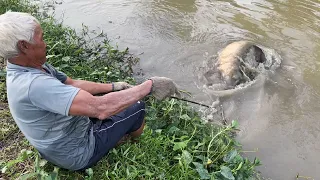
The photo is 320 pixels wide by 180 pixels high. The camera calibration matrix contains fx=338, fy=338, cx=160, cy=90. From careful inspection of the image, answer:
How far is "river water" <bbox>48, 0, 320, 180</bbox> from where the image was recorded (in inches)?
179

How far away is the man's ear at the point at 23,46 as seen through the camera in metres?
2.30

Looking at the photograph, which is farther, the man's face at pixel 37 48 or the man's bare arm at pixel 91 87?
the man's bare arm at pixel 91 87

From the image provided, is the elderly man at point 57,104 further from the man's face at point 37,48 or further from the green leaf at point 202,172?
the green leaf at point 202,172

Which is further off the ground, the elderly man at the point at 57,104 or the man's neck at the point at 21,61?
the man's neck at the point at 21,61

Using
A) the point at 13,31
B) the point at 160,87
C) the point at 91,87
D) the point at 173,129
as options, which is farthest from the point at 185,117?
the point at 13,31

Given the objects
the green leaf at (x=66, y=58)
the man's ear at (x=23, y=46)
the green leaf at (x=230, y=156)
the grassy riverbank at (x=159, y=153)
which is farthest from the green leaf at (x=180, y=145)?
the green leaf at (x=66, y=58)

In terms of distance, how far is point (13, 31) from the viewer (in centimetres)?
225

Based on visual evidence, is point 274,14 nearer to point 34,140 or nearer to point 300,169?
point 300,169

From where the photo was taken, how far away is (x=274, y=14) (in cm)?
785

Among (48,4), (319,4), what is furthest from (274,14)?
(48,4)

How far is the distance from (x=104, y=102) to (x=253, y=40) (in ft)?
16.7

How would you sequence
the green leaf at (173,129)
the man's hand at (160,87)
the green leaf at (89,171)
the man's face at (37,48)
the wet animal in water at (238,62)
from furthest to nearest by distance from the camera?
the wet animal in water at (238,62) → the green leaf at (173,129) → the green leaf at (89,171) → the man's hand at (160,87) → the man's face at (37,48)

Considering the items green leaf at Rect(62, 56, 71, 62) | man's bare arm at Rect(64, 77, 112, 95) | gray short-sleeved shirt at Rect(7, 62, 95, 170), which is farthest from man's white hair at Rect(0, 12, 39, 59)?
green leaf at Rect(62, 56, 71, 62)

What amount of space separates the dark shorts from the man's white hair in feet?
3.52
